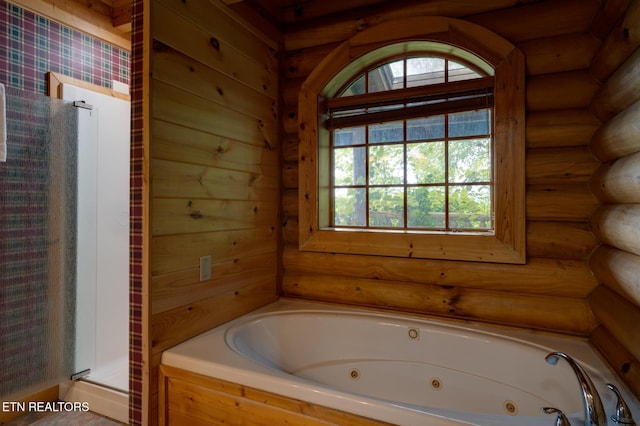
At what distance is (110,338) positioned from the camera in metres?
2.57

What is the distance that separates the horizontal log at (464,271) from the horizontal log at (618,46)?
0.86 meters

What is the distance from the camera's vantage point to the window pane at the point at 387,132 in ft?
7.00

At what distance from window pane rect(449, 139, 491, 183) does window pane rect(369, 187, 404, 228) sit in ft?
1.09

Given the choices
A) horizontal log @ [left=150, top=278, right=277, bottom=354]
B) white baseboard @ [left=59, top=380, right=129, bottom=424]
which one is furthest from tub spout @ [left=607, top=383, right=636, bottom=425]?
white baseboard @ [left=59, top=380, right=129, bottom=424]

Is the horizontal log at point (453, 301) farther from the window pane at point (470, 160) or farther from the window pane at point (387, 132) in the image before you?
the window pane at point (387, 132)

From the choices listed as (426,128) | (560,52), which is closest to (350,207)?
(426,128)

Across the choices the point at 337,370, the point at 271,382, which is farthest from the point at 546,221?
the point at 271,382

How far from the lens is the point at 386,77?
217 cm

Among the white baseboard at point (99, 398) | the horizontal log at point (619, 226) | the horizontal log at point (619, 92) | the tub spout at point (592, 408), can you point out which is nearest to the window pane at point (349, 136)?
the horizontal log at point (619, 92)

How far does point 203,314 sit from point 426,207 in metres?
1.37

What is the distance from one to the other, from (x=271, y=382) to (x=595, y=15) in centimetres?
207

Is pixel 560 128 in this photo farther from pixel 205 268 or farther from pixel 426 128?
pixel 205 268

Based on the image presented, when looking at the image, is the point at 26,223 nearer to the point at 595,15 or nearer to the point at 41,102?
the point at 41,102

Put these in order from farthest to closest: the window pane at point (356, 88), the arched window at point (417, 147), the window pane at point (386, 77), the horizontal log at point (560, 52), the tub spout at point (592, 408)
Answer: the window pane at point (356, 88), the window pane at point (386, 77), the arched window at point (417, 147), the horizontal log at point (560, 52), the tub spout at point (592, 408)
